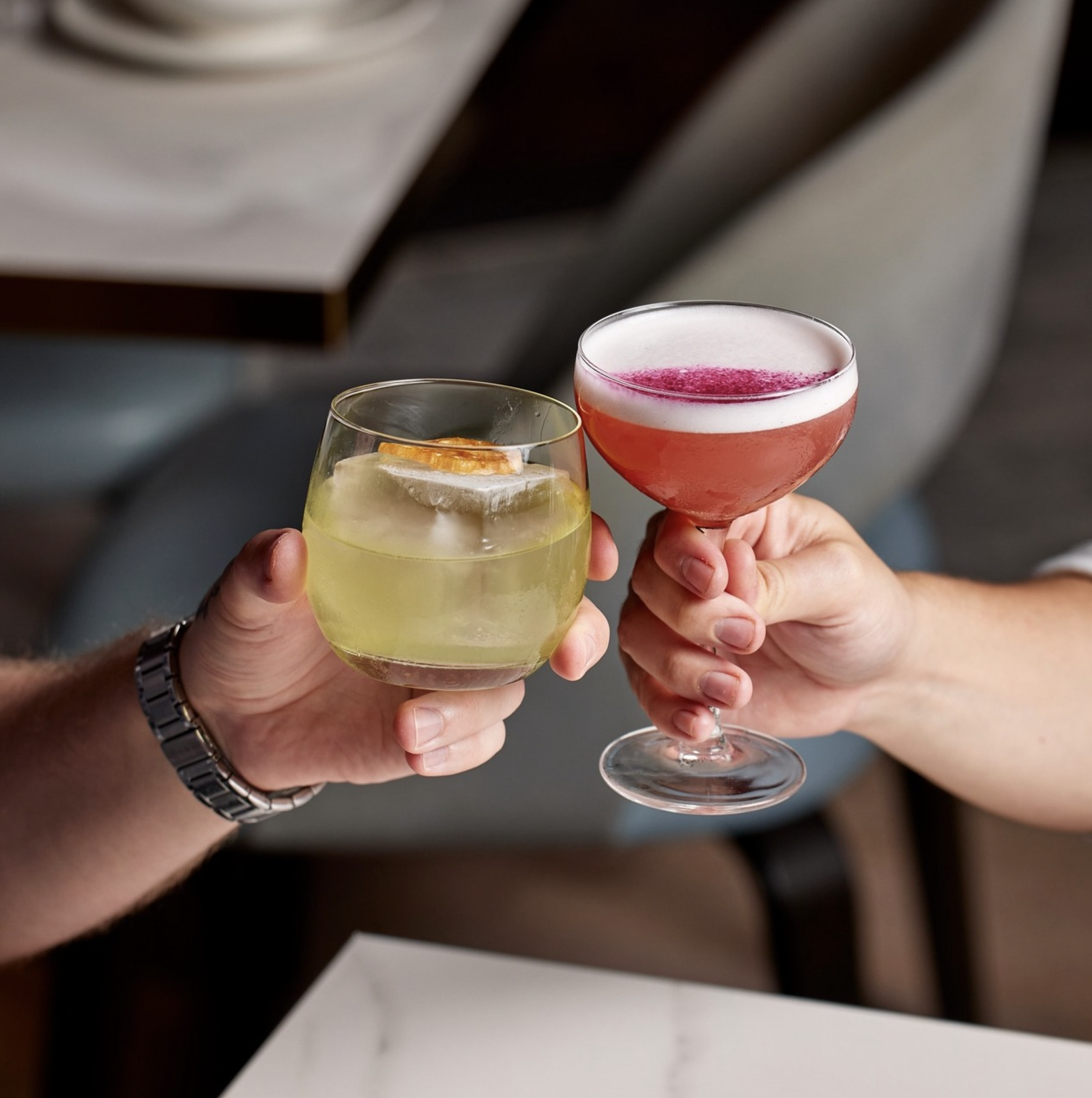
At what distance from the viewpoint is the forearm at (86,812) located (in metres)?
0.89

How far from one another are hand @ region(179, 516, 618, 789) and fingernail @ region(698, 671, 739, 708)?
0.06 m

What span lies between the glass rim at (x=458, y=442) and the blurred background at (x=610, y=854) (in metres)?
0.54

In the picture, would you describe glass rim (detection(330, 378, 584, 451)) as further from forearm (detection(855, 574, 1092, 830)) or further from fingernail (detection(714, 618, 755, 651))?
forearm (detection(855, 574, 1092, 830))

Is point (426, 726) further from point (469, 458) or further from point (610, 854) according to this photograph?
point (610, 854)

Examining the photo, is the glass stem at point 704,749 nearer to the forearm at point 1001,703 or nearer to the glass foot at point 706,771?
the glass foot at point 706,771

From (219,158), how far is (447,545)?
0.97m

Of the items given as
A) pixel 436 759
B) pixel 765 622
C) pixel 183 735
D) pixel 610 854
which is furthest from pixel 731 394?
pixel 610 854

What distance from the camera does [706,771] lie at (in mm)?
882

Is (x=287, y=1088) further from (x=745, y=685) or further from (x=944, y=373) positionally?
(x=944, y=373)

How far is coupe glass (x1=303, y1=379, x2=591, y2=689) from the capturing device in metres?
0.63

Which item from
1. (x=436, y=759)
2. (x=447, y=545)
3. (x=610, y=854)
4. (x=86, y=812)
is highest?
(x=447, y=545)

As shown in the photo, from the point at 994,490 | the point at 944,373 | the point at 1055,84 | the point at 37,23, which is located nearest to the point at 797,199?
the point at 944,373

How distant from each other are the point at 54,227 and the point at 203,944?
73 centimetres

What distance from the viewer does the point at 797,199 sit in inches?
51.3
